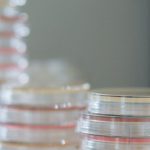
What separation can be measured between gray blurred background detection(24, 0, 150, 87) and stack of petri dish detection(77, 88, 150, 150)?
1361 mm

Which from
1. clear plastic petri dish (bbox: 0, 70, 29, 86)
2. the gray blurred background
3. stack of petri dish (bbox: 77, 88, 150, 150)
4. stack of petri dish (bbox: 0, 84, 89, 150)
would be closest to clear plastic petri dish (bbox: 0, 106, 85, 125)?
stack of petri dish (bbox: 0, 84, 89, 150)

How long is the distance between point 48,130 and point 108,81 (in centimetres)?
121

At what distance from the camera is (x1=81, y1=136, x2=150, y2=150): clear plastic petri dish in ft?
1.47

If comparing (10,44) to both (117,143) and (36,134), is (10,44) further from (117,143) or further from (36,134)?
(117,143)

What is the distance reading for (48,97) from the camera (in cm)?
65

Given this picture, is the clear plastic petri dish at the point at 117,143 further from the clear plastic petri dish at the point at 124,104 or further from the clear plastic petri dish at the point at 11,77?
the clear plastic petri dish at the point at 11,77

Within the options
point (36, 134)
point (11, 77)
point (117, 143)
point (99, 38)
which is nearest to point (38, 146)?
point (36, 134)

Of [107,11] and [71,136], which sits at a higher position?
[107,11]

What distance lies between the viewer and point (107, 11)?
5.92 ft

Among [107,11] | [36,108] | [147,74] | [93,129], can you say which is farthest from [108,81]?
[93,129]

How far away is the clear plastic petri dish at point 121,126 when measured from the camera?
45cm

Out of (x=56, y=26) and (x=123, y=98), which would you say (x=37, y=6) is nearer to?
(x=56, y=26)

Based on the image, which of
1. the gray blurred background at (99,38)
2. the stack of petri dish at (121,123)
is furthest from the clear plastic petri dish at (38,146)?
the gray blurred background at (99,38)

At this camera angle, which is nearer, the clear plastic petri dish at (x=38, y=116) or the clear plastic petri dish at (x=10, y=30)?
the clear plastic petri dish at (x=38, y=116)
